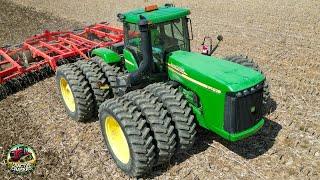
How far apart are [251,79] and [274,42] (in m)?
8.54

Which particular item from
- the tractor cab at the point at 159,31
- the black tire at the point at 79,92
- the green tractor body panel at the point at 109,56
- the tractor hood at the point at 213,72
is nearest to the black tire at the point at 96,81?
the black tire at the point at 79,92

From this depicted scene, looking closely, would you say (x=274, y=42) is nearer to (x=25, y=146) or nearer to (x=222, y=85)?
(x=222, y=85)

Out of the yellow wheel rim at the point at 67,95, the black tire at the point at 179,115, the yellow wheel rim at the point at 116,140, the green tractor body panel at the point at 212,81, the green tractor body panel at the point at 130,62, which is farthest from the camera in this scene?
the yellow wheel rim at the point at 67,95

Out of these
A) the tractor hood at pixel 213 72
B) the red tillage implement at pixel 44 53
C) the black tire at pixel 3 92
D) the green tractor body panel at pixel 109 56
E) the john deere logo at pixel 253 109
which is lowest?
the black tire at pixel 3 92

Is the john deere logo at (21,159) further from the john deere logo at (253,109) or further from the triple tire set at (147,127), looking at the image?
the john deere logo at (253,109)

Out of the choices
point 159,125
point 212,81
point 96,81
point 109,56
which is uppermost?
point 212,81

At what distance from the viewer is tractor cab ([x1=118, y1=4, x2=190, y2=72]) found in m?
6.95

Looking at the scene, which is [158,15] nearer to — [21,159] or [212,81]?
[212,81]

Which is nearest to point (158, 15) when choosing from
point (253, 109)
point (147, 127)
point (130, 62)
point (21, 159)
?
point (130, 62)

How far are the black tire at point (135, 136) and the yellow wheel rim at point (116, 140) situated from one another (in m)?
0.37

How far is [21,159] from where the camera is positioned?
742cm

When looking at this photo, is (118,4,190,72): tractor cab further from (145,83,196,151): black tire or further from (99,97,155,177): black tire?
(99,97,155,177): black tire

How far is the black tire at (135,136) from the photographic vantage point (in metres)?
6.00

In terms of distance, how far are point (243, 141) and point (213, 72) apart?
2.03 meters
